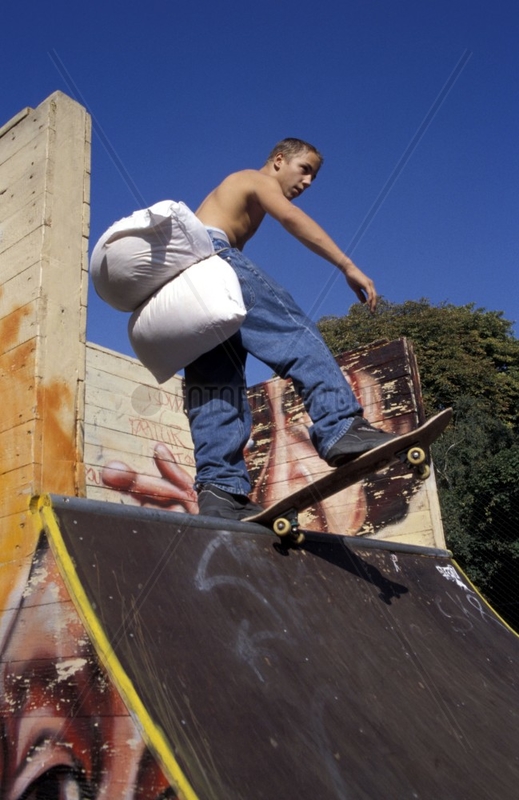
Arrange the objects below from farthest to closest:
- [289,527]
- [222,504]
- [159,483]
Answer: [159,483] → [222,504] → [289,527]

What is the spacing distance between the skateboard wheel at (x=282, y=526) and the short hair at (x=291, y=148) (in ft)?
5.50

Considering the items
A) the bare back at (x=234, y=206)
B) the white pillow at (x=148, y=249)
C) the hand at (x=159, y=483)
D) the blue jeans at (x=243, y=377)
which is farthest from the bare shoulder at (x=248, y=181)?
the hand at (x=159, y=483)

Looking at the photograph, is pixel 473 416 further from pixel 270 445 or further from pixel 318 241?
pixel 318 241

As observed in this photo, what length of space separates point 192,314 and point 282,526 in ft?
2.75

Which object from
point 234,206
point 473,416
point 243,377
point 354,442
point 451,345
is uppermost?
point 451,345

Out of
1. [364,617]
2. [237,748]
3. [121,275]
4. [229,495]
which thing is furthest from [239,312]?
[237,748]

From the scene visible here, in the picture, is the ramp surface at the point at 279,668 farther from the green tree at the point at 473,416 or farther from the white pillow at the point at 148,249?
the green tree at the point at 473,416

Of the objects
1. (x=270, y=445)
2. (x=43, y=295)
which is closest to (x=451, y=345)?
Result: (x=270, y=445)

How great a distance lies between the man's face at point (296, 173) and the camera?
307 cm

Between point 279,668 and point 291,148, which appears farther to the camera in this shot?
point 291,148

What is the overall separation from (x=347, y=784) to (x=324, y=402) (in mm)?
1383

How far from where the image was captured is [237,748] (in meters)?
1.42

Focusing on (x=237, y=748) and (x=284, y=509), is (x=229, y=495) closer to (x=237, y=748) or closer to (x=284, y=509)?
(x=284, y=509)

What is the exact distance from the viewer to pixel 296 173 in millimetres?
3072
